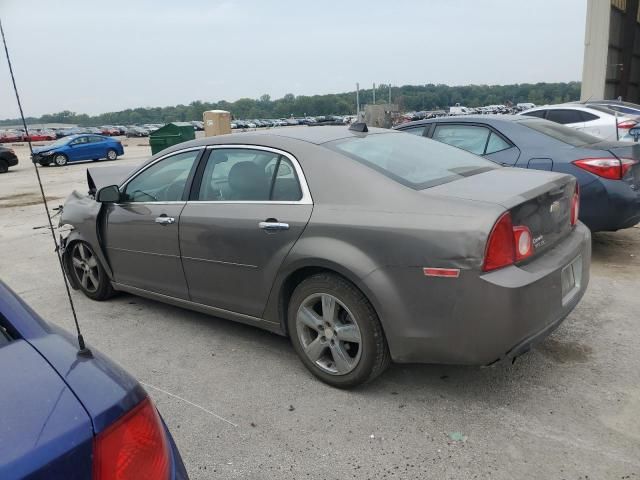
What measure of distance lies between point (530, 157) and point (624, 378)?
264 centimetres

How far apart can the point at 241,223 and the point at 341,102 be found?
9823cm

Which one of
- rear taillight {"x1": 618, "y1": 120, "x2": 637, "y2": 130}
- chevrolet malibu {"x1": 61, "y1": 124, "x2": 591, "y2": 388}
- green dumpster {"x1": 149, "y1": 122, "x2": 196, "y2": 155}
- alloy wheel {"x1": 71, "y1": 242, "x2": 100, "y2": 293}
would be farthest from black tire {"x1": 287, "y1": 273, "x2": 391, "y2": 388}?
green dumpster {"x1": 149, "y1": 122, "x2": 196, "y2": 155}

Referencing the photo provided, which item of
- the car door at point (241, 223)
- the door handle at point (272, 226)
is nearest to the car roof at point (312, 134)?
the car door at point (241, 223)

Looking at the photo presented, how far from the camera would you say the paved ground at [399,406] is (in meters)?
2.51

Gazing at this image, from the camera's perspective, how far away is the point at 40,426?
47.6 inches

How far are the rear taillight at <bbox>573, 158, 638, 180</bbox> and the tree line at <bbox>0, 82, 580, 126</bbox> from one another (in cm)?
4606

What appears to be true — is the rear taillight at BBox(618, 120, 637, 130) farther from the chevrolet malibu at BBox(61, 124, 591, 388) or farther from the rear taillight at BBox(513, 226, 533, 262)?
the rear taillight at BBox(513, 226, 533, 262)

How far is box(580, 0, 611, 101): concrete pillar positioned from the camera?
2355cm

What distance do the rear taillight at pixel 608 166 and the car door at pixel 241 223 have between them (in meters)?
3.14

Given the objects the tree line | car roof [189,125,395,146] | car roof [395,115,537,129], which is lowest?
the tree line

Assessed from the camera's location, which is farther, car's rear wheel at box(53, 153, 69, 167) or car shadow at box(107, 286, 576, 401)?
car's rear wheel at box(53, 153, 69, 167)

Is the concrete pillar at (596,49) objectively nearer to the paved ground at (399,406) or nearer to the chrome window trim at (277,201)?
the paved ground at (399,406)

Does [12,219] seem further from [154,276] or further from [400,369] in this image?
[400,369]

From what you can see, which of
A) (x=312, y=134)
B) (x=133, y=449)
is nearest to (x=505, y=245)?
(x=312, y=134)
